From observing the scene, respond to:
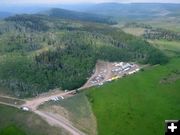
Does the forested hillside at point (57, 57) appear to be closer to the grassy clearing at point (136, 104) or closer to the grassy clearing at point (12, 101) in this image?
the grassy clearing at point (12, 101)

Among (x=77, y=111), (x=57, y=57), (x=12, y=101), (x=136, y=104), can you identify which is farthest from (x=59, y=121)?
(x=57, y=57)

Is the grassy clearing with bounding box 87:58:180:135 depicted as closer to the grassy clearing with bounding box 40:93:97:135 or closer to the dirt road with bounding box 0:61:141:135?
the grassy clearing with bounding box 40:93:97:135

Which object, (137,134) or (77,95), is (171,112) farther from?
(77,95)

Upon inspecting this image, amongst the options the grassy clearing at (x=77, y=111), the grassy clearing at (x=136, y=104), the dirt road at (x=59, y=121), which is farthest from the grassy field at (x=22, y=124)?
the grassy clearing at (x=136, y=104)

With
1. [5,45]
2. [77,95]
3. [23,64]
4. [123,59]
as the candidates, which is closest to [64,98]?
[77,95]

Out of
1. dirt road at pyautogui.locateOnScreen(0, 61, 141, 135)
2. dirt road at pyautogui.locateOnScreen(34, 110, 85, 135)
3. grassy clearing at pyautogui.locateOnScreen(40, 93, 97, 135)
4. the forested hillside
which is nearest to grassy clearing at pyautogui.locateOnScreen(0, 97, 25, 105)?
dirt road at pyautogui.locateOnScreen(0, 61, 141, 135)

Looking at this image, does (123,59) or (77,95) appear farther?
(123,59)

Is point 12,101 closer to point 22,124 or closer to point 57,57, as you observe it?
point 22,124
